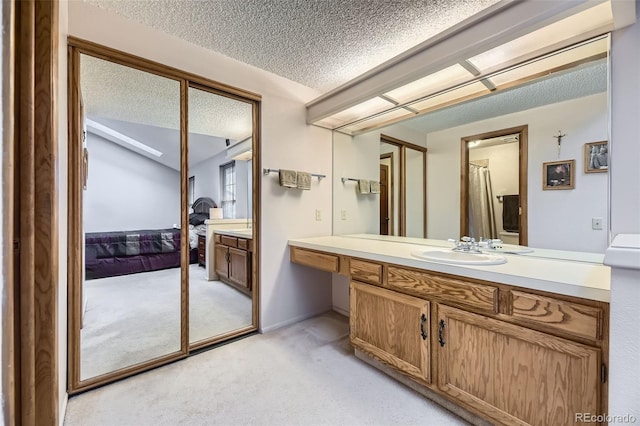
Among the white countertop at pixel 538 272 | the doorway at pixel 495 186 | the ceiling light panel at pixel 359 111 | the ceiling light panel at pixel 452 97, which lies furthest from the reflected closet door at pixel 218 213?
the doorway at pixel 495 186

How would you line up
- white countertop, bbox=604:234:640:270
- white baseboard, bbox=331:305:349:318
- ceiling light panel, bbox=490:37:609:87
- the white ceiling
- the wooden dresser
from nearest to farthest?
1. white countertop, bbox=604:234:640:270
2. ceiling light panel, bbox=490:37:609:87
3. the white ceiling
4. the wooden dresser
5. white baseboard, bbox=331:305:349:318

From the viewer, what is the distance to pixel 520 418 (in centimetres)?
125

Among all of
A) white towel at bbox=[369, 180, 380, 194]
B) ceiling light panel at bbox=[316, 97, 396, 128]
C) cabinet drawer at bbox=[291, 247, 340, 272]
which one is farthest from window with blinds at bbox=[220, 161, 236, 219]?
white towel at bbox=[369, 180, 380, 194]

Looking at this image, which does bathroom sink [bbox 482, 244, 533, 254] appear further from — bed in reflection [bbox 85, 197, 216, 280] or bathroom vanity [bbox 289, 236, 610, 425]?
bed in reflection [bbox 85, 197, 216, 280]

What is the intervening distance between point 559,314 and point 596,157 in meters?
0.87

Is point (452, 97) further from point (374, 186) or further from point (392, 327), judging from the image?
point (392, 327)

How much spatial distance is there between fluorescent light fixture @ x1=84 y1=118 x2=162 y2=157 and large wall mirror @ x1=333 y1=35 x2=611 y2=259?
2.18 m

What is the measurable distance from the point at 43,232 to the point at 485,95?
2416 millimetres

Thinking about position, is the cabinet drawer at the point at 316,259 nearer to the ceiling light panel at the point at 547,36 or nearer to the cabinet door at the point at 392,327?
the cabinet door at the point at 392,327

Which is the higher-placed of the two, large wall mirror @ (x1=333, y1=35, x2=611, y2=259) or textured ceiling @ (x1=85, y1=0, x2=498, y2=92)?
textured ceiling @ (x1=85, y1=0, x2=498, y2=92)

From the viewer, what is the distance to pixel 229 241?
259 centimetres

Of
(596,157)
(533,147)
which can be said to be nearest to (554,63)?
(533,147)

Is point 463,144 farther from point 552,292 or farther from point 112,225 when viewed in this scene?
point 112,225

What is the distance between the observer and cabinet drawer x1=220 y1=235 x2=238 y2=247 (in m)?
2.53
